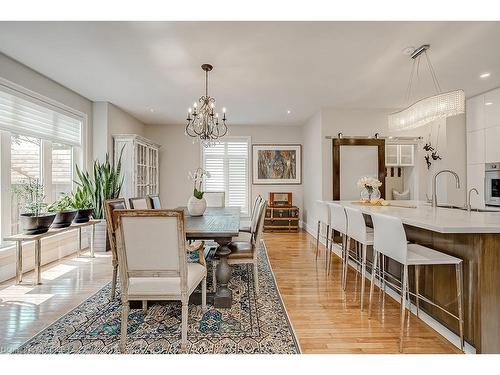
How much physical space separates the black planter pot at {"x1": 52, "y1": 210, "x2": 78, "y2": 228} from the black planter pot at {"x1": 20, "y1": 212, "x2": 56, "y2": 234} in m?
0.26

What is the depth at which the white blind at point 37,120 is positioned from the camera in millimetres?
3330

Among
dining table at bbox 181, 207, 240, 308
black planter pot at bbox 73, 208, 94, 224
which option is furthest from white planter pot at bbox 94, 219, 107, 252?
dining table at bbox 181, 207, 240, 308

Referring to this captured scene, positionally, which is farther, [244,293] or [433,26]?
[244,293]

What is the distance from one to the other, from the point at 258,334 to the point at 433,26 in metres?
3.03

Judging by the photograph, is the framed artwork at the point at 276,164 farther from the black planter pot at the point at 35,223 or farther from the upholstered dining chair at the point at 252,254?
the black planter pot at the point at 35,223

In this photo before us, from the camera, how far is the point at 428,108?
2963mm

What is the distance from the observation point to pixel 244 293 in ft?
9.48

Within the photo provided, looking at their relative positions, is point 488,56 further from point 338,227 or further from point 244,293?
point 244,293

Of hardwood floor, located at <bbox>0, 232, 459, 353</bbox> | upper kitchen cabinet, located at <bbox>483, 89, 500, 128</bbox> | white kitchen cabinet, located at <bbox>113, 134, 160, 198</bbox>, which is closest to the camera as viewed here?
hardwood floor, located at <bbox>0, 232, 459, 353</bbox>

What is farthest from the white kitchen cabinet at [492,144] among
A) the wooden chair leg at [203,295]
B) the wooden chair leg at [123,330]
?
the wooden chair leg at [123,330]

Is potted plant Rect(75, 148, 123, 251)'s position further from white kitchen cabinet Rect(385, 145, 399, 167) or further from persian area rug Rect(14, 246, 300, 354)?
white kitchen cabinet Rect(385, 145, 399, 167)

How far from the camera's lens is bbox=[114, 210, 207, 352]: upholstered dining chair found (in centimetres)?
181

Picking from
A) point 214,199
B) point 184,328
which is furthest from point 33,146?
point 184,328
